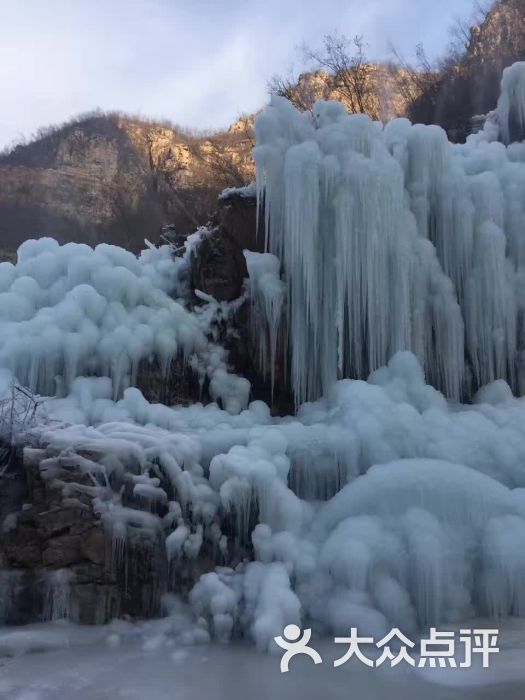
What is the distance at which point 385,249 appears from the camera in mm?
6445

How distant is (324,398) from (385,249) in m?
1.52

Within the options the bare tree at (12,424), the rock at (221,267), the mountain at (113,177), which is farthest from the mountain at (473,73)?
the bare tree at (12,424)

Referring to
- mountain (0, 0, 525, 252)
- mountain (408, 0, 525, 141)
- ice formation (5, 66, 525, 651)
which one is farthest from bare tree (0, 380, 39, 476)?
mountain (408, 0, 525, 141)

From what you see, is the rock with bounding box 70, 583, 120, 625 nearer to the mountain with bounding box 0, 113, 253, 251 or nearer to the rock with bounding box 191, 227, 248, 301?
the rock with bounding box 191, 227, 248, 301

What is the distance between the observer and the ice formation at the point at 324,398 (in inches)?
161

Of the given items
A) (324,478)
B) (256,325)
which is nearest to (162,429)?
(324,478)

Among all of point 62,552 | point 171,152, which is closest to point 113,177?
point 171,152

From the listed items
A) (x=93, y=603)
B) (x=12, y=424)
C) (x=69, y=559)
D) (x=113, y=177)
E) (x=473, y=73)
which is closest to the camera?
(x=93, y=603)

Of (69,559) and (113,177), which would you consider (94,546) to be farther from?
(113,177)

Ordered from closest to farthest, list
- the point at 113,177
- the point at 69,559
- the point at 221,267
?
the point at 69,559, the point at 221,267, the point at 113,177

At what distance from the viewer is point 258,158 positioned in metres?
6.58

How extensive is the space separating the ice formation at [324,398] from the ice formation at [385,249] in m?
0.02

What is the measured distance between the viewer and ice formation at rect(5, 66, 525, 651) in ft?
13.4

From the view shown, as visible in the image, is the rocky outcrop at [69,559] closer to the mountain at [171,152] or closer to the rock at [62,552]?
the rock at [62,552]
